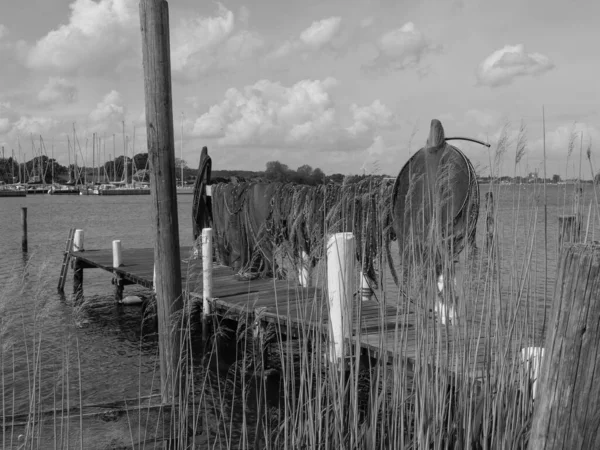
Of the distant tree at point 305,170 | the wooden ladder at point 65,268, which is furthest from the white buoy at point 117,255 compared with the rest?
the distant tree at point 305,170

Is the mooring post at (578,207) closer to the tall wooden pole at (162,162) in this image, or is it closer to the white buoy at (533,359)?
the white buoy at (533,359)

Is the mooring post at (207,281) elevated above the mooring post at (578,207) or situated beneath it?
situated beneath

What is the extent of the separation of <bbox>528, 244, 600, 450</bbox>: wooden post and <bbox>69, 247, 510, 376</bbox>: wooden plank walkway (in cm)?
98

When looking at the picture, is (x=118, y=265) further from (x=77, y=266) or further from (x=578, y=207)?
(x=578, y=207)

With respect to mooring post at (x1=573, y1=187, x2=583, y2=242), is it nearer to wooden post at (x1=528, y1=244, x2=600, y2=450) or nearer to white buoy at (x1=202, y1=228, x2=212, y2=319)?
wooden post at (x1=528, y1=244, x2=600, y2=450)

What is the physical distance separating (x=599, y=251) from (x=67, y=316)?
11722 mm

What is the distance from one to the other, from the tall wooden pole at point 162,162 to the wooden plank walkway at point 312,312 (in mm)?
216

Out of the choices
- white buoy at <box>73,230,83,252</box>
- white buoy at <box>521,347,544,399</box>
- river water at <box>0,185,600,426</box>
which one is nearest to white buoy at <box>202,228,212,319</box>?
river water at <box>0,185,600,426</box>

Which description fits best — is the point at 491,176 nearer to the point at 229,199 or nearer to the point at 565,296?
the point at 565,296

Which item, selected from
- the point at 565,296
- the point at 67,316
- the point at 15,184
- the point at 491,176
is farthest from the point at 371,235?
the point at 15,184

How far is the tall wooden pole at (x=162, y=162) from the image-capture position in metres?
4.57

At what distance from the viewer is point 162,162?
15.7 ft

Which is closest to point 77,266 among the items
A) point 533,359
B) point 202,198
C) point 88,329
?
point 88,329

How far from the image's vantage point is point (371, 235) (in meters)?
6.75
